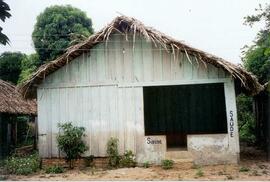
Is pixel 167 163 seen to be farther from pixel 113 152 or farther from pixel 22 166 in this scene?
pixel 22 166

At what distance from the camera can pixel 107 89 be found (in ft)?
41.8

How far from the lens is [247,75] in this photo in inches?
465

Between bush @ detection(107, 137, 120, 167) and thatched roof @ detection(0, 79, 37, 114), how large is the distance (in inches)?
212

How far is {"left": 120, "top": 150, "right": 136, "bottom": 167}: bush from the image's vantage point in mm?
12250

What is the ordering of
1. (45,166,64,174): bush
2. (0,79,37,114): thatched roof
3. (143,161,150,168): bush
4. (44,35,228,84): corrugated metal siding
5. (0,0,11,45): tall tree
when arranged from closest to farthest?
(0,0,11,45): tall tree
(45,166,64,174): bush
(143,161,150,168): bush
(44,35,228,84): corrugated metal siding
(0,79,37,114): thatched roof

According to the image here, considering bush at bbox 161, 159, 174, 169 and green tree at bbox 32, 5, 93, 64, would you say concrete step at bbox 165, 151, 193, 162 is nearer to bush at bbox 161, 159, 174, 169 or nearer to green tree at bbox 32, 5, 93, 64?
bush at bbox 161, 159, 174, 169

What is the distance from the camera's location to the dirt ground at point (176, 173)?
10453 millimetres

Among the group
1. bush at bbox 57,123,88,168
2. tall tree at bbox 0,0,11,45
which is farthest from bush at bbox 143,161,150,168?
tall tree at bbox 0,0,11,45

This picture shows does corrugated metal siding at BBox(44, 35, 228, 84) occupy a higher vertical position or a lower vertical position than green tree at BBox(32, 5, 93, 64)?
lower

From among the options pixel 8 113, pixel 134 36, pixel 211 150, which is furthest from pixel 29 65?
pixel 211 150

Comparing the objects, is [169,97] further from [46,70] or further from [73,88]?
[46,70]

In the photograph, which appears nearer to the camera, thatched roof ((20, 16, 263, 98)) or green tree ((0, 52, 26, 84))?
thatched roof ((20, 16, 263, 98))

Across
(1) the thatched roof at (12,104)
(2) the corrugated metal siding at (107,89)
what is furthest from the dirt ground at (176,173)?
(1) the thatched roof at (12,104)

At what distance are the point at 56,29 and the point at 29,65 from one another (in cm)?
342
